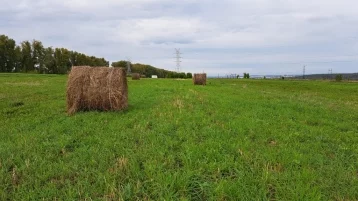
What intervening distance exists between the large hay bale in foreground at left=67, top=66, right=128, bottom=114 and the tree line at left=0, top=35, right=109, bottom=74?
82103mm

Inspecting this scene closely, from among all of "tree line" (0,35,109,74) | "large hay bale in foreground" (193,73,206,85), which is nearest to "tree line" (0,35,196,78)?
Answer: "tree line" (0,35,109,74)

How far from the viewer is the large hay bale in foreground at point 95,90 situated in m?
11.1

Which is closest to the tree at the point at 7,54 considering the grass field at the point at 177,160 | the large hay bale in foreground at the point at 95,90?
the large hay bale in foreground at the point at 95,90

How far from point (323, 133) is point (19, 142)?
24.9ft

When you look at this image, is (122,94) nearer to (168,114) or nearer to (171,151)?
(168,114)

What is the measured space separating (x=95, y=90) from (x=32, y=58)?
9093 centimetres

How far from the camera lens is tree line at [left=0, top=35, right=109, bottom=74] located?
8188cm

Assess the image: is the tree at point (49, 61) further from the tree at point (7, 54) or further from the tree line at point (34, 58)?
the tree at point (7, 54)

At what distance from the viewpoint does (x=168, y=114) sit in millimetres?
9922

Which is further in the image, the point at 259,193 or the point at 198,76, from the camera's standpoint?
the point at 198,76

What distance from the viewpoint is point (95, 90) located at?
1123 cm

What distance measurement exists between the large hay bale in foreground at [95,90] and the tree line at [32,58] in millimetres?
82103

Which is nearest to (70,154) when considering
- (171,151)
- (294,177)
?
(171,151)

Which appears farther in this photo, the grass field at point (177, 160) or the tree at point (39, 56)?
the tree at point (39, 56)
